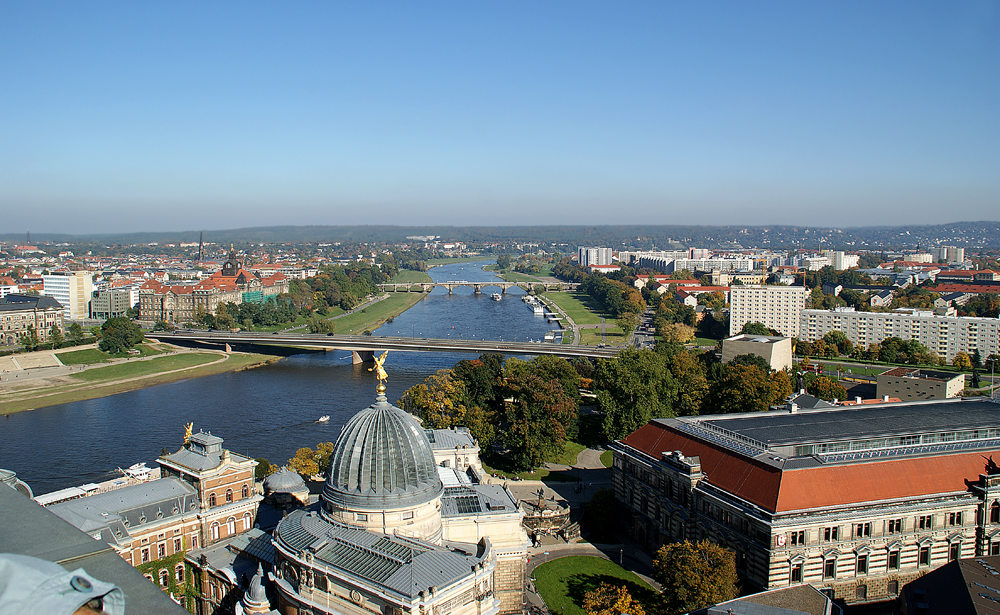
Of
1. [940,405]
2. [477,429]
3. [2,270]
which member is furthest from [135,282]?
[940,405]

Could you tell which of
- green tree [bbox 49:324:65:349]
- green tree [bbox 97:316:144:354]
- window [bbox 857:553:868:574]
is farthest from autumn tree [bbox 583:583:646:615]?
green tree [bbox 49:324:65:349]

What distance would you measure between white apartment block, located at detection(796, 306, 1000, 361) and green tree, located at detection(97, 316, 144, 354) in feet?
255

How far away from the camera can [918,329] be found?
264ft

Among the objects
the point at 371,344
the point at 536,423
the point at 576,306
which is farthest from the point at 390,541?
the point at 576,306

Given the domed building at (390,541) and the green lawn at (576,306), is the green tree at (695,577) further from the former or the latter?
the green lawn at (576,306)

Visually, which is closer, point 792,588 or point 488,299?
point 792,588

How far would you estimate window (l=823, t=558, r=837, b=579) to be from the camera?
27.0 m

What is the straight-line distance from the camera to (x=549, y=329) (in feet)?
343

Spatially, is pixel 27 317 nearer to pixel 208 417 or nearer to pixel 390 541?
pixel 208 417

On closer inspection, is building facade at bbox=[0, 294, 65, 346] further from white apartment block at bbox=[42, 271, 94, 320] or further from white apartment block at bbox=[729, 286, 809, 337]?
white apartment block at bbox=[729, 286, 809, 337]

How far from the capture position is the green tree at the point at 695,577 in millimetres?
24266

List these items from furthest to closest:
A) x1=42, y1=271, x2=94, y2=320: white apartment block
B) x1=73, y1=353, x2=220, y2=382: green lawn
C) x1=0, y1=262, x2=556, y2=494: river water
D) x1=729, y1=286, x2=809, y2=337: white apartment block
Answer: x1=42, y1=271, x2=94, y2=320: white apartment block, x1=729, y1=286, x2=809, y2=337: white apartment block, x1=73, y1=353, x2=220, y2=382: green lawn, x1=0, y1=262, x2=556, y2=494: river water

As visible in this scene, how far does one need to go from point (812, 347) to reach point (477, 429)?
49799mm

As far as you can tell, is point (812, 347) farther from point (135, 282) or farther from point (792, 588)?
point (135, 282)
